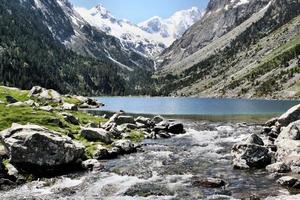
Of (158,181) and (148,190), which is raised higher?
(158,181)

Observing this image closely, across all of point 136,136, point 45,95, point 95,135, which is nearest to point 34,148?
point 95,135

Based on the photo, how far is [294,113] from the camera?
250 feet

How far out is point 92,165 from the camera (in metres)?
54.7

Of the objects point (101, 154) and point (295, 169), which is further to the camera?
point (101, 154)

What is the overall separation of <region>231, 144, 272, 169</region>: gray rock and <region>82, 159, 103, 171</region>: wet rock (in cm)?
1698

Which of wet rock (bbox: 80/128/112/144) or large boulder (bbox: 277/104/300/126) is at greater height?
large boulder (bbox: 277/104/300/126)

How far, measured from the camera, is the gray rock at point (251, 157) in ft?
175

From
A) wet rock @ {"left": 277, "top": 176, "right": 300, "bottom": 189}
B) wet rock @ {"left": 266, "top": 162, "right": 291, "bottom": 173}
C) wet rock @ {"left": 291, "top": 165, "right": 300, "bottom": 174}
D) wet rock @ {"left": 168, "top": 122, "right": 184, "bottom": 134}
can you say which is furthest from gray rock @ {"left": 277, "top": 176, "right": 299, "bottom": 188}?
wet rock @ {"left": 168, "top": 122, "right": 184, "bottom": 134}

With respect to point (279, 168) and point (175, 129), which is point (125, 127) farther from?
point (279, 168)

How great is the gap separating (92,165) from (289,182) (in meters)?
24.1

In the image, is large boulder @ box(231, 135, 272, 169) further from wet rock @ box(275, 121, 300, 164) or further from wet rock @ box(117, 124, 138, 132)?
wet rock @ box(117, 124, 138, 132)

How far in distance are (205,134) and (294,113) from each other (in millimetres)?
19401

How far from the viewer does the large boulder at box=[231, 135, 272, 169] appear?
5328 cm

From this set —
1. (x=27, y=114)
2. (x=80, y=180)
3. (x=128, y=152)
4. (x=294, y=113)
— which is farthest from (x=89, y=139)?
(x=294, y=113)
